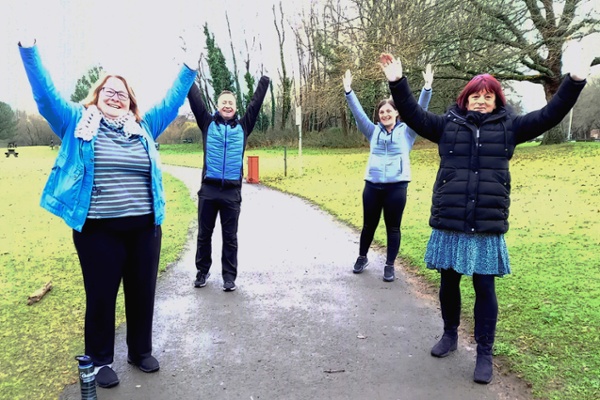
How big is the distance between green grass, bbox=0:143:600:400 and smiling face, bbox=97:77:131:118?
6.09ft

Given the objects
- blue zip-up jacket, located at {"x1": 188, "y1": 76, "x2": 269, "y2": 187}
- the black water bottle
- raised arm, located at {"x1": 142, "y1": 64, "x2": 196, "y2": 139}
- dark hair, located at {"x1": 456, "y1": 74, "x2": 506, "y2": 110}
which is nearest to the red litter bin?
blue zip-up jacket, located at {"x1": 188, "y1": 76, "x2": 269, "y2": 187}

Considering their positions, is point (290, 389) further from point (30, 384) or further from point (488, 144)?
point (488, 144)

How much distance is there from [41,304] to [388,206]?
3765mm

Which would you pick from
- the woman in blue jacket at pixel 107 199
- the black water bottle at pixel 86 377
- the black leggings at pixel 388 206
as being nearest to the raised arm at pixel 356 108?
the black leggings at pixel 388 206

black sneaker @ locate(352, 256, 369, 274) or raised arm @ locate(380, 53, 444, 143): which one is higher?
raised arm @ locate(380, 53, 444, 143)

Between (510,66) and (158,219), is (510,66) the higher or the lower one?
the higher one

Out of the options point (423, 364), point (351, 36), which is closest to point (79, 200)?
point (423, 364)

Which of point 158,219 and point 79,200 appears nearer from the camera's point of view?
point 79,200

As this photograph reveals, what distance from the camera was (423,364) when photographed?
3.40 meters

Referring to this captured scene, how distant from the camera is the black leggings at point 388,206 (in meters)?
5.27

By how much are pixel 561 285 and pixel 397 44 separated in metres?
12.7

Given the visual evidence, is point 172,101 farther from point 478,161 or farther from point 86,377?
point 478,161

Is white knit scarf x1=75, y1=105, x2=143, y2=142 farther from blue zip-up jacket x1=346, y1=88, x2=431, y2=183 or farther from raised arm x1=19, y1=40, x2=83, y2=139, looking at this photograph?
blue zip-up jacket x1=346, y1=88, x2=431, y2=183

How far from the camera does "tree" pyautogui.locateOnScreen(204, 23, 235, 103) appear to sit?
4566cm
